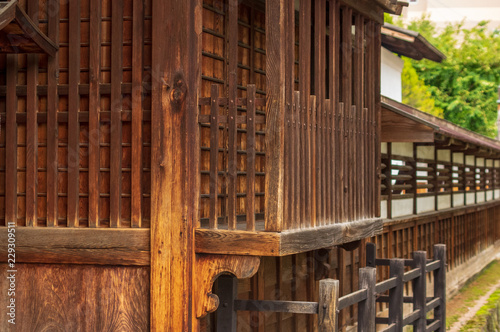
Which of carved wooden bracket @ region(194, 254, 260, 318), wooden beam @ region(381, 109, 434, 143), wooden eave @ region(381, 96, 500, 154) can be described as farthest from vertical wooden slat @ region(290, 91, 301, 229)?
wooden beam @ region(381, 109, 434, 143)

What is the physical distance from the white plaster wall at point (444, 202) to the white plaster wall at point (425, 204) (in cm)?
103

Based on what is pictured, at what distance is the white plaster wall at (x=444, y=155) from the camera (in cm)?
1805

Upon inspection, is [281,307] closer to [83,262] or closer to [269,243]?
[269,243]

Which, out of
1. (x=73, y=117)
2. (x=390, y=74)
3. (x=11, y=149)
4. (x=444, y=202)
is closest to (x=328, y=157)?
(x=73, y=117)

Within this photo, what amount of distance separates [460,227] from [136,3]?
55.4 feet

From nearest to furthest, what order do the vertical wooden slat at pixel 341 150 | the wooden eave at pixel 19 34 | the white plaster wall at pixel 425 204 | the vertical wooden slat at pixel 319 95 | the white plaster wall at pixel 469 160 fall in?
the wooden eave at pixel 19 34
the vertical wooden slat at pixel 319 95
the vertical wooden slat at pixel 341 150
the white plaster wall at pixel 425 204
the white plaster wall at pixel 469 160

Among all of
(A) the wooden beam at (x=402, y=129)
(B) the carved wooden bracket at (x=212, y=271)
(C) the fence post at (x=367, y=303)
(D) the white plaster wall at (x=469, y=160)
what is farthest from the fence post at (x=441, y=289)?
(D) the white plaster wall at (x=469, y=160)

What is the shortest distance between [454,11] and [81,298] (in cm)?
7927

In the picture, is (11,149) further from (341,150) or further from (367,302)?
(367,302)

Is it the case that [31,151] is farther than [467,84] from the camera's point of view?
No

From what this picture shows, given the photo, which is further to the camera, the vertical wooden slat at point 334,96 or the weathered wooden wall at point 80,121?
the vertical wooden slat at point 334,96

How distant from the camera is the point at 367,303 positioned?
7.37 m

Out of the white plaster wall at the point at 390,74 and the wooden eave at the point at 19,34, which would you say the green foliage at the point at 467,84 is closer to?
the white plaster wall at the point at 390,74

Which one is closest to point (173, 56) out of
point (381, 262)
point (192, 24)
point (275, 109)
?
point (192, 24)
